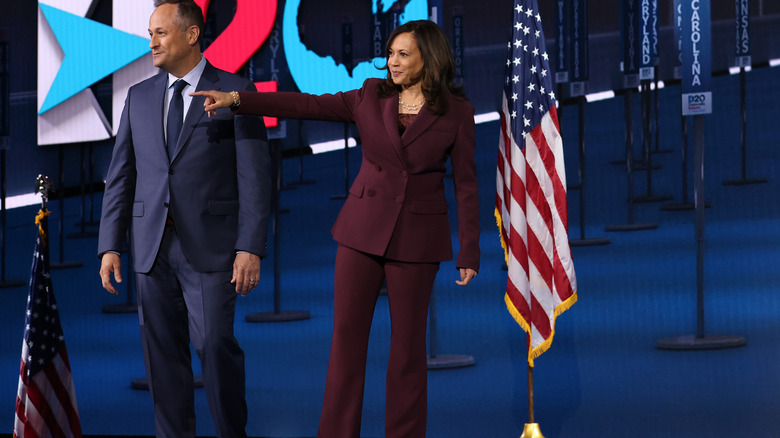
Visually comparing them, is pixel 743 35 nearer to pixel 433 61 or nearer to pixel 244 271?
pixel 433 61

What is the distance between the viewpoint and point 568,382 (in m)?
5.56

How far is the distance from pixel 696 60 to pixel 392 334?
125 inches

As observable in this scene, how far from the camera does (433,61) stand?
359cm

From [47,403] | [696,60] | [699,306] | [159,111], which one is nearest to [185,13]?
[159,111]

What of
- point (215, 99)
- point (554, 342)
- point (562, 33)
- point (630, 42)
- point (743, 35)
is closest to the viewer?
point (215, 99)

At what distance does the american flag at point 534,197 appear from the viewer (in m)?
4.57

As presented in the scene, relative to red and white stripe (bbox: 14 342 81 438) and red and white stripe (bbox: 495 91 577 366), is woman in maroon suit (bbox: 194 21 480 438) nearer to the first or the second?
red and white stripe (bbox: 495 91 577 366)

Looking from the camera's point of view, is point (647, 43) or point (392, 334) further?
point (647, 43)

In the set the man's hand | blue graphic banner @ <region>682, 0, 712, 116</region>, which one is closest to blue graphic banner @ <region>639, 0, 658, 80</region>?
blue graphic banner @ <region>682, 0, 712, 116</region>

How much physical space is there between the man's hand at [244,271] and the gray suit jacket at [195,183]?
0.02 m

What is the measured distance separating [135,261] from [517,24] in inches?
70.2

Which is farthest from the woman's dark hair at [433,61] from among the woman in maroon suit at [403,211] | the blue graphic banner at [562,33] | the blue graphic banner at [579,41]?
the blue graphic banner at [562,33]

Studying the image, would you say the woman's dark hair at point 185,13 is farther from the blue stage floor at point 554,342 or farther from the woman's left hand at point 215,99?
the blue stage floor at point 554,342

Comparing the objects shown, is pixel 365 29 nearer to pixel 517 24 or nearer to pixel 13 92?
pixel 13 92
